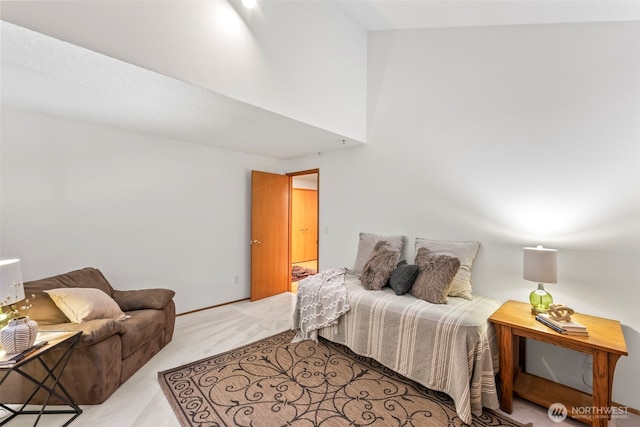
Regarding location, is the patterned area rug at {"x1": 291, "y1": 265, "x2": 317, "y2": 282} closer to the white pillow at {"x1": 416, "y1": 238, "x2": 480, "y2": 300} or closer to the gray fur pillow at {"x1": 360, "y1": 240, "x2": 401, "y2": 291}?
the gray fur pillow at {"x1": 360, "y1": 240, "x2": 401, "y2": 291}

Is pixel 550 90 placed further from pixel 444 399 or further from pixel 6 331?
pixel 6 331

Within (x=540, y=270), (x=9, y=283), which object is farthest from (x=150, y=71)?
(x=540, y=270)

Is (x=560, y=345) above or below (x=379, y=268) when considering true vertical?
below

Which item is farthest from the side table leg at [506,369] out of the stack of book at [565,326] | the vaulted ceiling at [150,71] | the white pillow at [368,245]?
the vaulted ceiling at [150,71]

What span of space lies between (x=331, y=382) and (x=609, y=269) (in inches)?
92.4

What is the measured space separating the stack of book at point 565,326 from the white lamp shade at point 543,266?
0.28m

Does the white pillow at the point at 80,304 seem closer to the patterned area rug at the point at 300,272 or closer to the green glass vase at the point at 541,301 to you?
the green glass vase at the point at 541,301

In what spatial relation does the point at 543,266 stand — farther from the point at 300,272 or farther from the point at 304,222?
the point at 304,222

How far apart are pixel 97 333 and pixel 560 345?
317cm

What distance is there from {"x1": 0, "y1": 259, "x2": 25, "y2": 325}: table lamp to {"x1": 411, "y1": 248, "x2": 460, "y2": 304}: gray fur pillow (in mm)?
2956

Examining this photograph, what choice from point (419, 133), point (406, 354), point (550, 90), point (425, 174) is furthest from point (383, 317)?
point (550, 90)

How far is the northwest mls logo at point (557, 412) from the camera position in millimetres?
1906

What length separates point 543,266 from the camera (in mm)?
2076

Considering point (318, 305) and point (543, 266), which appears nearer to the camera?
point (543, 266)
